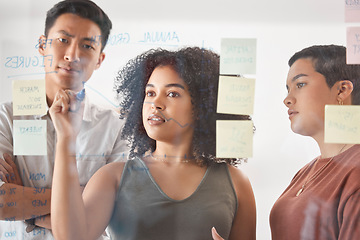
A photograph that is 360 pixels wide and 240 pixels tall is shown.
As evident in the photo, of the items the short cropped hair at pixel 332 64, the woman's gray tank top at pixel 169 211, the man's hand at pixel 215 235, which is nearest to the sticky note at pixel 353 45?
the short cropped hair at pixel 332 64

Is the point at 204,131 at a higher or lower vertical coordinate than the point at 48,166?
higher

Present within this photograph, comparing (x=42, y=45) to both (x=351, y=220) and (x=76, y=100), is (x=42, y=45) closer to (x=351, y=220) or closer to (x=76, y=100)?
(x=76, y=100)

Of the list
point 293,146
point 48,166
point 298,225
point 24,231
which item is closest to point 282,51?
point 293,146

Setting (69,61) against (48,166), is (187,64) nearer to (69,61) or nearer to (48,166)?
(69,61)

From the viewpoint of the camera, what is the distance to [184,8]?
1.06 metres

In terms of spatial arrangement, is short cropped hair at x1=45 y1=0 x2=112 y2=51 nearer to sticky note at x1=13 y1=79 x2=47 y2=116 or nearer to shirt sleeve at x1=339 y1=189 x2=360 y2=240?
sticky note at x1=13 y1=79 x2=47 y2=116

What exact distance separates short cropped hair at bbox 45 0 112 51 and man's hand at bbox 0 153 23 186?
375 millimetres

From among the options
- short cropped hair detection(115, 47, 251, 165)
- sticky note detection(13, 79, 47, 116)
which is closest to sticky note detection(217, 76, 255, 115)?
short cropped hair detection(115, 47, 251, 165)

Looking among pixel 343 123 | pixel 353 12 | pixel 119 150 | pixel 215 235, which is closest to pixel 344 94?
pixel 343 123

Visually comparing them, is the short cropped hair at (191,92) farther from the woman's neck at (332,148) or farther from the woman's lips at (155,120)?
the woman's neck at (332,148)

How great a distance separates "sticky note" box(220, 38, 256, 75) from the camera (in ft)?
3.32

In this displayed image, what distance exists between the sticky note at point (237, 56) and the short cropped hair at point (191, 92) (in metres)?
0.02

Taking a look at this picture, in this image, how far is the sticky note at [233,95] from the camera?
3.32ft

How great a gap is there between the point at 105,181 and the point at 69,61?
346mm
